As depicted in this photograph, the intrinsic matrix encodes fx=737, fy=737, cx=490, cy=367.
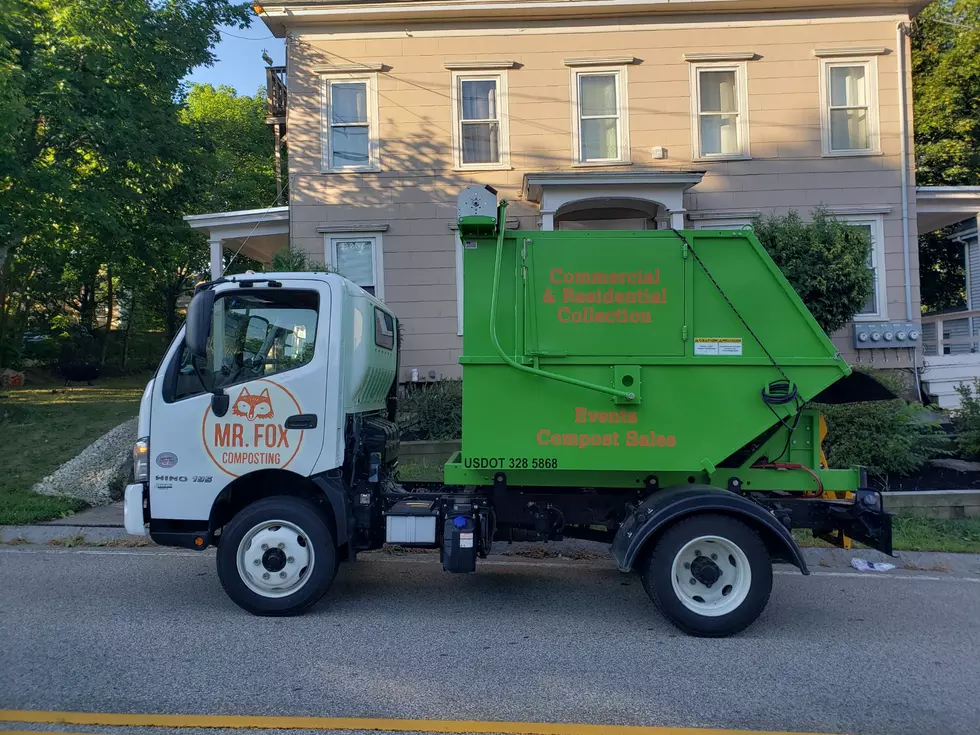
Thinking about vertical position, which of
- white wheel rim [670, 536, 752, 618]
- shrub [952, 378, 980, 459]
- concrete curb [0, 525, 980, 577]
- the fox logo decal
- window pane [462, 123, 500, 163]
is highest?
window pane [462, 123, 500, 163]

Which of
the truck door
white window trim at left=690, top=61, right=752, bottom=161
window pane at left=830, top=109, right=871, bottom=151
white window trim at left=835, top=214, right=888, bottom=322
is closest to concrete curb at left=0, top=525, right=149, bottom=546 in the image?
the truck door

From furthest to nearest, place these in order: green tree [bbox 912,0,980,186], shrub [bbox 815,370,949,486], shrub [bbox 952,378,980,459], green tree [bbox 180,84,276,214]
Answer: green tree [bbox 180,84,276,214] → green tree [bbox 912,0,980,186] → shrub [bbox 952,378,980,459] → shrub [bbox 815,370,949,486]

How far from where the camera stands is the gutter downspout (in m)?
13.6

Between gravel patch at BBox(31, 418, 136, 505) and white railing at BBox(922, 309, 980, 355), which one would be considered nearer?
gravel patch at BBox(31, 418, 136, 505)

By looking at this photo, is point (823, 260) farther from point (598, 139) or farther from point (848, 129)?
point (598, 139)

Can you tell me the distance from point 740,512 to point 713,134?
Answer: 1083 cm

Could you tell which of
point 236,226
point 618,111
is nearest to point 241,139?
point 236,226

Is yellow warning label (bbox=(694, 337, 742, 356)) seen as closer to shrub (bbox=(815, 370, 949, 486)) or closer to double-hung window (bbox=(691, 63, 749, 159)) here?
shrub (bbox=(815, 370, 949, 486))

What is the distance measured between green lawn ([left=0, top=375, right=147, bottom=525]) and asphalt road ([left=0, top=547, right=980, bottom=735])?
8.38ft

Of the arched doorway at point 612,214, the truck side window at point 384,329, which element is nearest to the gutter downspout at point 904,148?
the arched doorway at point 612,214

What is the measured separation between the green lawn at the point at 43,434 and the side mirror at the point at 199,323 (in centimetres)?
502

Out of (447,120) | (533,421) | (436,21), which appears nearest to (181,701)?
(533,421)

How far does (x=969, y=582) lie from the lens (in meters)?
6.49

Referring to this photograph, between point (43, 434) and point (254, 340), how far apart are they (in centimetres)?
882
